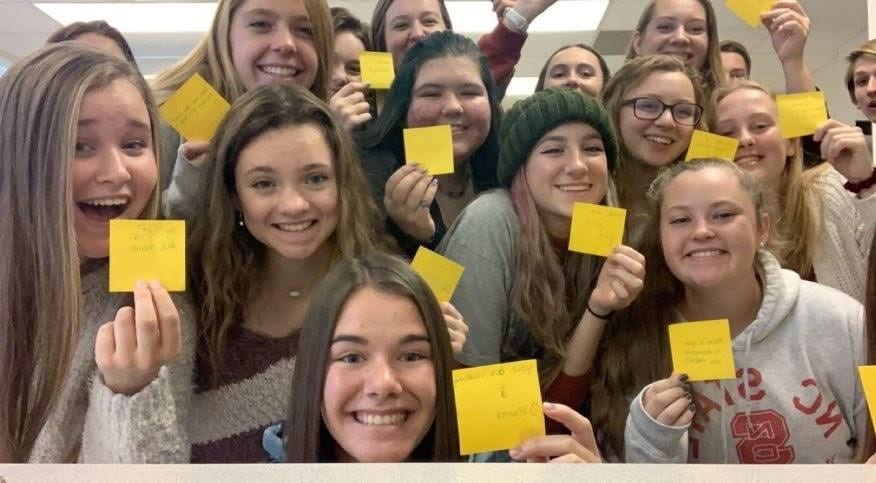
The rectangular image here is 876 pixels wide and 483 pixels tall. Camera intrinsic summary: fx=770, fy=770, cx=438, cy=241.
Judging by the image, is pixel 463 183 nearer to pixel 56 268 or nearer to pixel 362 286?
pixel 362 286

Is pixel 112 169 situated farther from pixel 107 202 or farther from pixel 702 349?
pixel 702 349

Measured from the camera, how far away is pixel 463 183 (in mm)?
2111

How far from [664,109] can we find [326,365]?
1216mm

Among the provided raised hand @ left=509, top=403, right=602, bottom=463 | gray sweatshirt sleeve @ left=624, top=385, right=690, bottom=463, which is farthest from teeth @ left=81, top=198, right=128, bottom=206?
gray sweatshirt sleeve @ left=624, top=385, right=690, bottom=463

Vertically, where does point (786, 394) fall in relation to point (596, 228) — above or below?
below

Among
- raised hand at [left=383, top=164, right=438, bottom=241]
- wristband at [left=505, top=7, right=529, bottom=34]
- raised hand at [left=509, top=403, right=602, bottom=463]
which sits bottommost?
raised hand at [left=509, top=403, right=602, bottom=463]

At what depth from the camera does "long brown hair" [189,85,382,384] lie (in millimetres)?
1548

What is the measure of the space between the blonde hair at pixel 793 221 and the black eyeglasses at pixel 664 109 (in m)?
0.11

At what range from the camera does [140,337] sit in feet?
3.82

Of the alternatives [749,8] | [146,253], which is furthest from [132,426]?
[749,8]

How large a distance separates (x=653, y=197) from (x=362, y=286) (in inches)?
29.5

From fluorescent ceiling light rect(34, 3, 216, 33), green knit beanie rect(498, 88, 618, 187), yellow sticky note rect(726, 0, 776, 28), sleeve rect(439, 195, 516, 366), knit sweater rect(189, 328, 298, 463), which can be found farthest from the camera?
fluorescent ceiling light rect(34, 3, 216, 33)

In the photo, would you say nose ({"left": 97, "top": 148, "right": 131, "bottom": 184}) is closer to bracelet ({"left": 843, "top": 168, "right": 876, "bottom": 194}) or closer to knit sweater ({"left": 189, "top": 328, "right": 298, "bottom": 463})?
knit sweater ({"left": 189, "top": 328, "right": 298, "bottom": 463})
